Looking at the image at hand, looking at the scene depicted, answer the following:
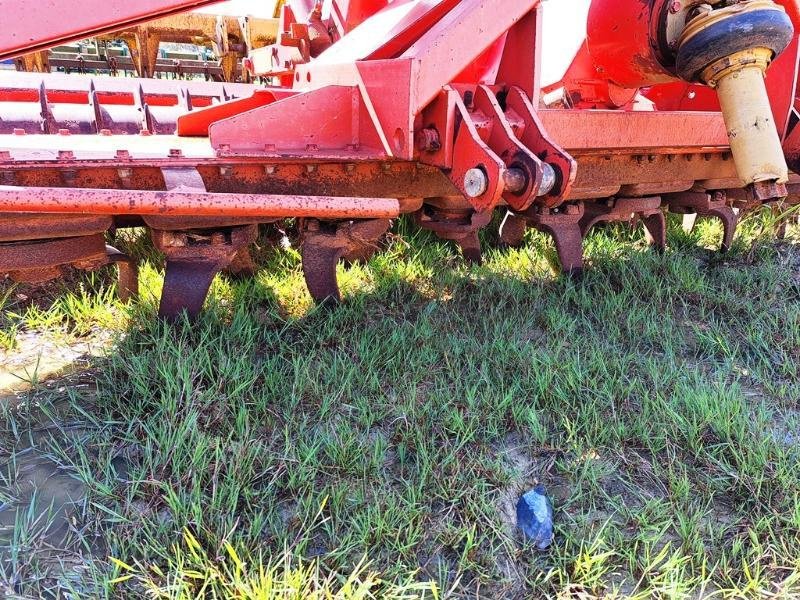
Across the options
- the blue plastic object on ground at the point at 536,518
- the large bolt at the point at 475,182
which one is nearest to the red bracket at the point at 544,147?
the large bolt at the point at 475,182

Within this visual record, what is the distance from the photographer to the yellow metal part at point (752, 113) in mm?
2107

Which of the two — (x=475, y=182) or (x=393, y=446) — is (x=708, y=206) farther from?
(x=393, y=446)

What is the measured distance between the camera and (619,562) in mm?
1534

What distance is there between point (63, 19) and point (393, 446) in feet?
5.00

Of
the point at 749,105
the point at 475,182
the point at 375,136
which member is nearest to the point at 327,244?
the point at 375,136

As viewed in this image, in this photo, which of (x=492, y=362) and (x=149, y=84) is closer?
(x=492, y=362)

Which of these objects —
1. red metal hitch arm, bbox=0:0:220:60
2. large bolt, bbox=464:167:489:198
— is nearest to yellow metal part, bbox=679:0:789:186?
large bolt, bbox=464:167:489:198

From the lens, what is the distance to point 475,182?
1877mm

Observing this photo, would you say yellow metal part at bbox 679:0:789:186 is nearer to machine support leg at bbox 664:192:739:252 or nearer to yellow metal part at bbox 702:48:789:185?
yellow metal part at bbox 702:48:789:185

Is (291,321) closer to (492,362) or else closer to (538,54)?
(492,362)

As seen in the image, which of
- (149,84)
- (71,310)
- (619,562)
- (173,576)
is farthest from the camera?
(149,84)

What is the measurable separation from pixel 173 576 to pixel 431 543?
0.63 m

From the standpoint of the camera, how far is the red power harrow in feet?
5.73

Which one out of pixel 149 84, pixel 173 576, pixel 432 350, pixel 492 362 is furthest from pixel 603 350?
pixel 149 84
